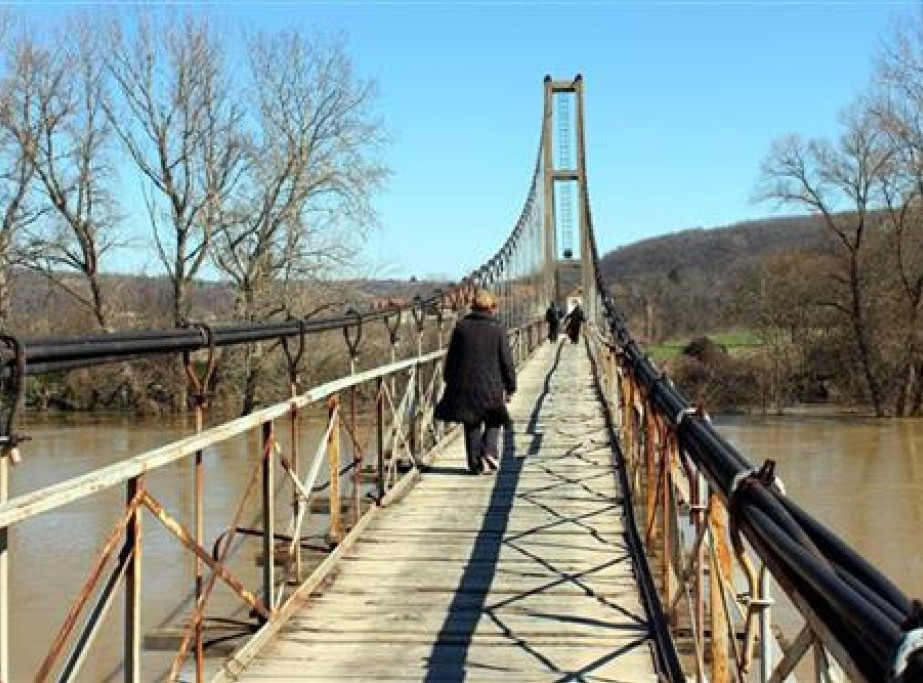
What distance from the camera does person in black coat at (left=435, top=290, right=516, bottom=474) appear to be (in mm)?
6801

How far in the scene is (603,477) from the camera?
7035mm

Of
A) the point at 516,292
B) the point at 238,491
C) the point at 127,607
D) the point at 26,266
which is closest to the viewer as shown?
the point at 127,607

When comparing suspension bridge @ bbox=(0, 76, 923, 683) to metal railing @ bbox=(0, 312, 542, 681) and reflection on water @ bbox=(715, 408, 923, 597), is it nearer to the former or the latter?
metal railing @ bbox=(0, 312, 542, 681)

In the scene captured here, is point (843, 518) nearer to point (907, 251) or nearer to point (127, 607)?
point (127, 607)

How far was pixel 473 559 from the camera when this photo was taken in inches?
192

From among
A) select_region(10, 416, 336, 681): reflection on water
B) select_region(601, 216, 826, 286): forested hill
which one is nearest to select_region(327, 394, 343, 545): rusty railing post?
select_region(10, 416, 336, 681): reflection on water

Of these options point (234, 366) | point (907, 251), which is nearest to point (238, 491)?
point (234, 366)

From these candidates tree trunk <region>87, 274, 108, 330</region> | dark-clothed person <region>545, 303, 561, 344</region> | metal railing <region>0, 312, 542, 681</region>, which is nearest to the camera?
metal railing <region>0, 312, 542, 681</region>

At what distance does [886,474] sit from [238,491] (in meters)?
13.7

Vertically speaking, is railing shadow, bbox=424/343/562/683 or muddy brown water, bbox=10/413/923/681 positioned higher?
railing shadow, bbox=424/343/562/683

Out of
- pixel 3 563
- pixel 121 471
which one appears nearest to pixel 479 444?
pixel 121 471

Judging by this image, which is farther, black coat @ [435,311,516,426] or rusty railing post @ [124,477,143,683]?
black coat @ [435,311,516,426]

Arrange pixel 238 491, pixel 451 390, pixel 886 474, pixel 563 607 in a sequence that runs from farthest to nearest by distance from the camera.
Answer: pixel 886 474
pixel 238 491
pixel 451 390
pixel 563 607

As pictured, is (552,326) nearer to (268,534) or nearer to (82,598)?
(268,534)
